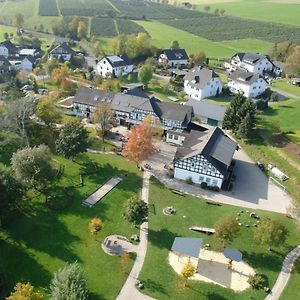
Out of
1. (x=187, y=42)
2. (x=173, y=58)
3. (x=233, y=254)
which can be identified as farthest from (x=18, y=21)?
(x=233, y=254)

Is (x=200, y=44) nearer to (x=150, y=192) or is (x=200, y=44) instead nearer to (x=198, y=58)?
(x=198, y=58)

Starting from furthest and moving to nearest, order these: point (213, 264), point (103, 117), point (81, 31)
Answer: point (81, 31), point (103, 117), point (213, 264)

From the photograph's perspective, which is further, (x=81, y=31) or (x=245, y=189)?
(x=81, y=31)

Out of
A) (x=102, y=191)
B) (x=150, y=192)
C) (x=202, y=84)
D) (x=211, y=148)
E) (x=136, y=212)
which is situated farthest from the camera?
(x=202, y=84)

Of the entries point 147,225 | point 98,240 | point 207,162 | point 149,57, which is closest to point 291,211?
point 207,162

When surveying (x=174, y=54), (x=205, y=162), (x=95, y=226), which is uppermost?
(x=174, y=54)

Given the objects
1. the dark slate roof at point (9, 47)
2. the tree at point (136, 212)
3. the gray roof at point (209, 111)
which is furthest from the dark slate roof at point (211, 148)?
the dark slate roof at point (9, 47)

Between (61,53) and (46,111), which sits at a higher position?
(61,53)

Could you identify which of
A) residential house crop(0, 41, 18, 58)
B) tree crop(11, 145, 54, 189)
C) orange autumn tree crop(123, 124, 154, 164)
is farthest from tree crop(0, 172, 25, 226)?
residential house crop(0, 41, 18, 58)
